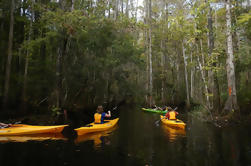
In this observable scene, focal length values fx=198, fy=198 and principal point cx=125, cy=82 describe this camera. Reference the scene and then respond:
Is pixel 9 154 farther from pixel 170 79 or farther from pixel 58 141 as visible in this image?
pixel 170 79

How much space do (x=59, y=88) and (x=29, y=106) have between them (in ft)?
10.7

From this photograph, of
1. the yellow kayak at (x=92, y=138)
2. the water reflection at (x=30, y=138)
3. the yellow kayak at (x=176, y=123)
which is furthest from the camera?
the yellow kayak at (x=176, y=123)

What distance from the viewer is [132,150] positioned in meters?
7.02

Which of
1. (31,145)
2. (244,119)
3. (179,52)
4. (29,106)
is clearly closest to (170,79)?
(179,52)

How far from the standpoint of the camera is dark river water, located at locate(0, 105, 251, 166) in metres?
5.88

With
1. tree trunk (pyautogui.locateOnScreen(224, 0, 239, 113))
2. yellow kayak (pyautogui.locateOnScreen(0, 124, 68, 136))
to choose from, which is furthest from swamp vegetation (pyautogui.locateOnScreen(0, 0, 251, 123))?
yellow kayak (pyautogui.locateOnScreen(0, 124, 68, 136))

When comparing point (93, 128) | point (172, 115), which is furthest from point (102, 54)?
point (93, 128)

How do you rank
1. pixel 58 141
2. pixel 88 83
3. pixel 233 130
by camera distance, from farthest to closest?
1. pixel 88 83
2. pixel 233 130
3. pixel 58 141

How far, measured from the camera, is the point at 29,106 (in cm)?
1462

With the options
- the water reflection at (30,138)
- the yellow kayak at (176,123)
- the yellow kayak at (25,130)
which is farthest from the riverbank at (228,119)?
the yellow kayak at (25,130)

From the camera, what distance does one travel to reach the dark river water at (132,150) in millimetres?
5883

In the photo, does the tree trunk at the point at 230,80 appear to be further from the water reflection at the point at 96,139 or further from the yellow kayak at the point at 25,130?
the yellow kayak at the point at 25,130

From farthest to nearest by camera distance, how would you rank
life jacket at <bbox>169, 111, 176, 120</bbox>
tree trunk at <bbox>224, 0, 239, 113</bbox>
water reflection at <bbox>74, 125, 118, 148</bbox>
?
life jacket at <bbox>169, 111, 176, 120</bbox> < tree trunk at <bbox>224, 0, 239, 113</bbox> < water reflection at <bbox>74, 125, 118, 148</bbox>

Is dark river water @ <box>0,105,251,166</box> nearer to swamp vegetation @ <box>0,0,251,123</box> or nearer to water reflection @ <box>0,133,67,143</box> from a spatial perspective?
water reflection @ <box>0,133,67,143</box>
